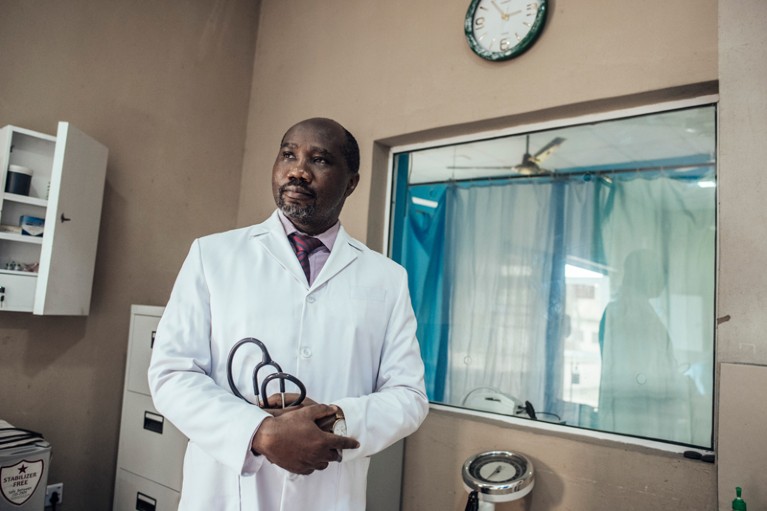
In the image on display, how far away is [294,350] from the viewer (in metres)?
1.15

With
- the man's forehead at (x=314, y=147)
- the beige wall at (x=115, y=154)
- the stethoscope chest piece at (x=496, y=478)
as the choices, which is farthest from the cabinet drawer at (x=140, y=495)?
the man's forehead at (x=314, y=147)

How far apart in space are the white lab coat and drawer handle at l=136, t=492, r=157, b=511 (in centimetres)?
132

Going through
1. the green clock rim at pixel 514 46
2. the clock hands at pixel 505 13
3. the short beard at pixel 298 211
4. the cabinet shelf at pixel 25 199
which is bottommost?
the short beard at pixel 298 211

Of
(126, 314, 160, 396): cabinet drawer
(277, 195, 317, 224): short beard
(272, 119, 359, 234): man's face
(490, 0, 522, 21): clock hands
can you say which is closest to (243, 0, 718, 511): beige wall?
(490, 0, 522, 21): clock hands

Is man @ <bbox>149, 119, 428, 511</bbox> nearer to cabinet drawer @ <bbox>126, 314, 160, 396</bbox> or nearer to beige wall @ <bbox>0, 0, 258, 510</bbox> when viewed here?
cabinet drawer @ <bbox>126, 314, 160, 396</bbox>

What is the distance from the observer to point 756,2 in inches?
61.4

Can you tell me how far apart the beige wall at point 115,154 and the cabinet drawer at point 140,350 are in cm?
21

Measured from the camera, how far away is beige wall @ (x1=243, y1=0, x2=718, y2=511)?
6.11 feet

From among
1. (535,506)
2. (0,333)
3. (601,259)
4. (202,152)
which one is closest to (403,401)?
(535,506)

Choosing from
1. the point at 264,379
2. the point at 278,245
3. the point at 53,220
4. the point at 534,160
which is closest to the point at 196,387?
the point at 264,379

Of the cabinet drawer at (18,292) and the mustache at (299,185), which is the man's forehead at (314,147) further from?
the cabinet drawer at (18,292)

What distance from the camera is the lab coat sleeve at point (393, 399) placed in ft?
3.39

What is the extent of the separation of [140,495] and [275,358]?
166 centimetres

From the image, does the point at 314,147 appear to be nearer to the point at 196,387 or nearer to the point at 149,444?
the point at 196,387
